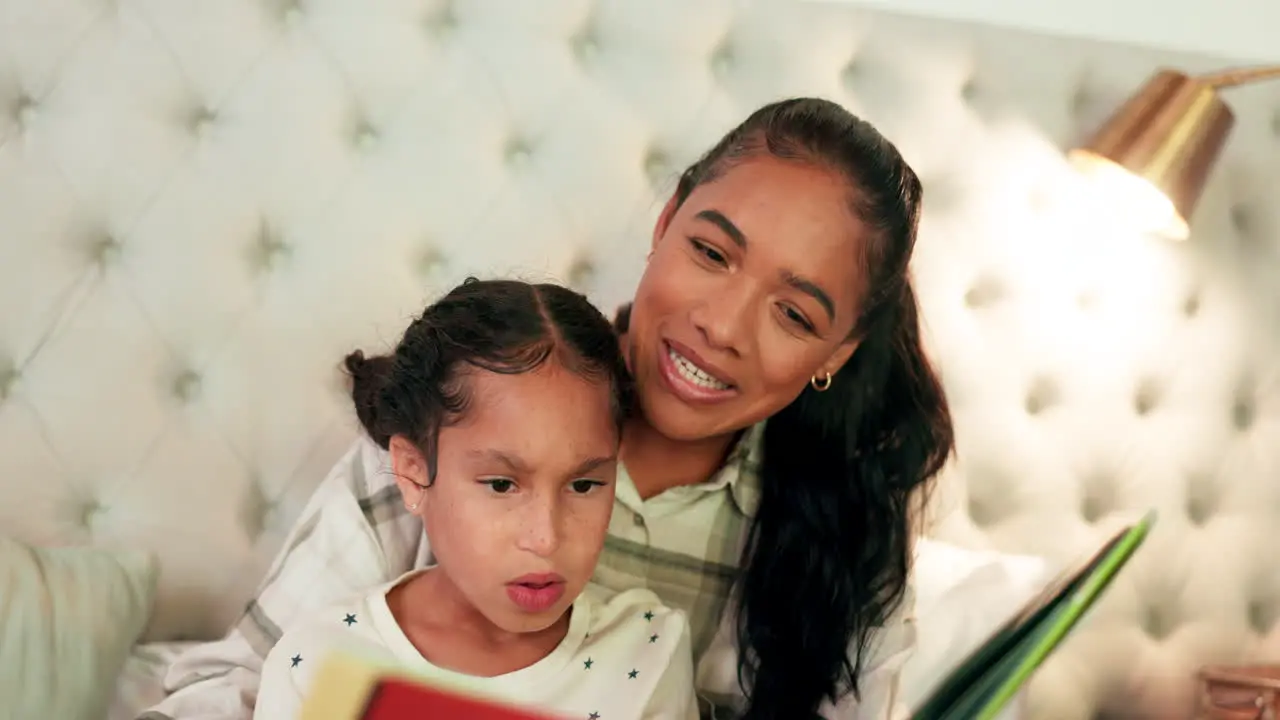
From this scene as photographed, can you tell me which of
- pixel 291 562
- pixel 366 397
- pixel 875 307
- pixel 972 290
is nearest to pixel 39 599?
pixel 291 562

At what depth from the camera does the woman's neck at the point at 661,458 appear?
3.88ft

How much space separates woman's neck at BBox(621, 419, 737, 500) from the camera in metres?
1.18

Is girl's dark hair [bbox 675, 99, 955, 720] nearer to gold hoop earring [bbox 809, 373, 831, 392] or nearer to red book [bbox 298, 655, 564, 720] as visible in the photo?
gold hoop earring [bbox 809, 373, 831, 392]

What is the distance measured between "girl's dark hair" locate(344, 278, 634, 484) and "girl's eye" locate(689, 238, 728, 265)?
0.51 feet

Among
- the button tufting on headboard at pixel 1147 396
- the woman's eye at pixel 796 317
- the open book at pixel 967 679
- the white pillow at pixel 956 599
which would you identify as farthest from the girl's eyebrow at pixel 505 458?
the button tufting on headboard at pixel 1147 396

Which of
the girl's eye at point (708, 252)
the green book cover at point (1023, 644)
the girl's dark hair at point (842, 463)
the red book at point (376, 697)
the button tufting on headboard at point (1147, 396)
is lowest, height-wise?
the button tufting on headboard at point (1147, 396)

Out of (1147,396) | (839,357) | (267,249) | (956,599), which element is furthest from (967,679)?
(1147,396)

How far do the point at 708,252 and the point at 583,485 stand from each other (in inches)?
12.2

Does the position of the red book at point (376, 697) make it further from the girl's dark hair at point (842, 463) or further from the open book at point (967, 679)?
the girl's dark hair at point (842, 463)

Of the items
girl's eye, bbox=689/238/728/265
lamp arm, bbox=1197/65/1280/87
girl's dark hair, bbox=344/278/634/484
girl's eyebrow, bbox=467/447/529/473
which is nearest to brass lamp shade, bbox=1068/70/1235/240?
lamp arm, bbox=1197/65/1280/87

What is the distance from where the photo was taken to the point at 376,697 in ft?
0.95

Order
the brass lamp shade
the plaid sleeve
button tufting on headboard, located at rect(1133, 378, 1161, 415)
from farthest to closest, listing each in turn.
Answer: button tufting on headboard, located at rect(1133, 378, 1161, 415) → the brass lamp shade → the plaid sleeve

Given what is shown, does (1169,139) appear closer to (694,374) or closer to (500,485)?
(694,374)

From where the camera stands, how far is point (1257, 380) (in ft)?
5.73
